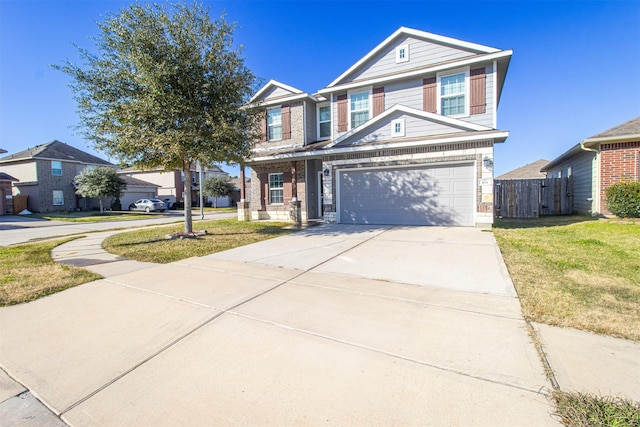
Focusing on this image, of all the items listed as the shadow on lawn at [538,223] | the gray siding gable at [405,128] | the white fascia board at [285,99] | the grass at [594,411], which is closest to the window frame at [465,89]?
the gray siding gable at [405,128]

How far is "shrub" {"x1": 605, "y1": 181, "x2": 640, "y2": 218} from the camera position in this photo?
1055cm

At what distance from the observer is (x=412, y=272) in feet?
17.1

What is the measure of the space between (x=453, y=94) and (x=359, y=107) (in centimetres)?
380

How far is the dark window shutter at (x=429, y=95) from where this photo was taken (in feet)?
38.3

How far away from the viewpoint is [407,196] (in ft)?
37.1

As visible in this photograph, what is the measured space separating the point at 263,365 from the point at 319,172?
501 inches

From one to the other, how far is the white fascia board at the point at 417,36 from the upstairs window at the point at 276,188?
4.90 metres

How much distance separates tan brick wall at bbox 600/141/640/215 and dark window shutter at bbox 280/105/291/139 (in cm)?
1302

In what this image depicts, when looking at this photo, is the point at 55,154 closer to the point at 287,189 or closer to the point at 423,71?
the point at 287,189

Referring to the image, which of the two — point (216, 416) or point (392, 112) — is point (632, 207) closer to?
point (392, 112)

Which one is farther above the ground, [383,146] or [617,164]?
[383,146]

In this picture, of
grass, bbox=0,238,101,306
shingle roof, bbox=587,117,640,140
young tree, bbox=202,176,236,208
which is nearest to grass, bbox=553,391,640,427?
grass, bbox=0,238,101,306

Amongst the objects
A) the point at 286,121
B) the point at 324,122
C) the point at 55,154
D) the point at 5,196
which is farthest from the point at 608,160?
the point at 5,196

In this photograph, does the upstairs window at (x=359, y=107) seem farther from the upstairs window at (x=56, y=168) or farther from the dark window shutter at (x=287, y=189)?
the upstairs window at (x=56, y=168)
